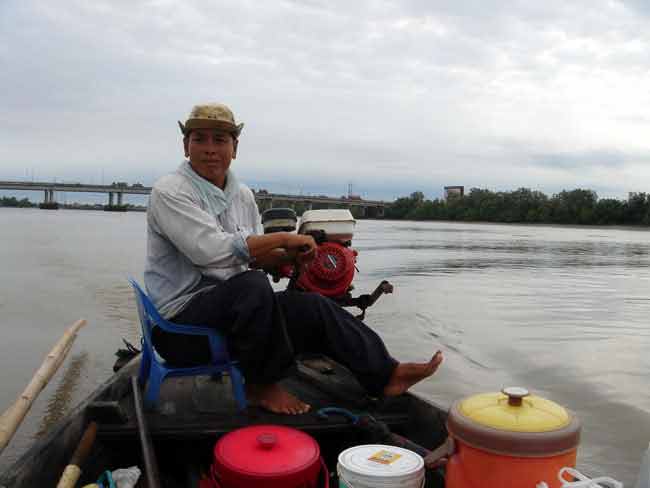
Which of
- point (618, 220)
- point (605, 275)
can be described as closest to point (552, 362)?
point (605, 275)

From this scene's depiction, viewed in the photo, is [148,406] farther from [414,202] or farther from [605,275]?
[414,202]

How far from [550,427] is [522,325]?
6283mm

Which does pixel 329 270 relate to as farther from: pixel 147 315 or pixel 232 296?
pixel 147 315

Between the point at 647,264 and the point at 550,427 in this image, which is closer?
the point at 550,427

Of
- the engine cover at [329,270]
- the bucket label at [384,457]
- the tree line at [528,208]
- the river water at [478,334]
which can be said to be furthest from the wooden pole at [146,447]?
the tree line at [528,208]

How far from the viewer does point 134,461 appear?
2.79 metres

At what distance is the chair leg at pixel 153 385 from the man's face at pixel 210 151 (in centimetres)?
105

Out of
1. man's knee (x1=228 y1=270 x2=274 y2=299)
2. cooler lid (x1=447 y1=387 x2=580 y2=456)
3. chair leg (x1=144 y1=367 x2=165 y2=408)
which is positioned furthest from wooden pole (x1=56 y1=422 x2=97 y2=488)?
cooler lid (x1=447 y1=387 x2=580 y2=456)

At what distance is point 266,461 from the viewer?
2.25 metres

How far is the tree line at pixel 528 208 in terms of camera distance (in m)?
64.4

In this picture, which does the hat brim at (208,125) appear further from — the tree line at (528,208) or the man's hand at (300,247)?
the tree line at (528,208)

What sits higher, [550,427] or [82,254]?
[550,427]

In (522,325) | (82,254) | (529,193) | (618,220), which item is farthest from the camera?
(529,193)

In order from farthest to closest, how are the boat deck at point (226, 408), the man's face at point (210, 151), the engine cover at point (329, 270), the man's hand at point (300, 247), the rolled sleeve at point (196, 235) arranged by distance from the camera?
1. the engine cover at point (329, 270)
2. the man's face at point (210, 151)
3. the man's hand at point (300, 247)
4. the rolled sleeve at point (196, 235)
5. the boat deck at point (226, 408)
